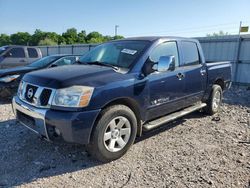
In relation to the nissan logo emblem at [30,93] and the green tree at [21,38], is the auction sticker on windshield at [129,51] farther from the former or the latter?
the green tree at [21,38]

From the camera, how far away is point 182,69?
15.6 ft

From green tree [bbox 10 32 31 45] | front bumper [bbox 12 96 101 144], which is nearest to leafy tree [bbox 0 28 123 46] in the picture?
green tree [bbox 10 32 31 45]

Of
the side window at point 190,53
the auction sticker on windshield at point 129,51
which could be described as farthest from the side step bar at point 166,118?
the auction sticker on windshield at point 129,51

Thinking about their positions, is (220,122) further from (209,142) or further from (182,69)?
(182,69)

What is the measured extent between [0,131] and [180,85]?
3.56 metres

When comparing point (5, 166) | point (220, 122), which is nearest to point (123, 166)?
point (5, 166)

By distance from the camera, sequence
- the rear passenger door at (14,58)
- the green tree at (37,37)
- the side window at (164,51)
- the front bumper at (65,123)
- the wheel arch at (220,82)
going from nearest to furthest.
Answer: the front bumper at (65,123) → the side window at (164,51) → the wheel arch at (220,82) → the rear passenger door at (14,58) → the green tree at (37,37)

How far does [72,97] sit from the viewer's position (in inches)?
127

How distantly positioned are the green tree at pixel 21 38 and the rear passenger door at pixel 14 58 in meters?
64.5

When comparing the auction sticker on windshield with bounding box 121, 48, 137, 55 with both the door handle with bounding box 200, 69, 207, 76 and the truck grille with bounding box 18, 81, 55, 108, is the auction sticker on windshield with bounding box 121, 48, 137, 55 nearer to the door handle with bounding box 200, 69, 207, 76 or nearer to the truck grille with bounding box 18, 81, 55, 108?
the truck grille with bounding box 18, 81, 55, 108

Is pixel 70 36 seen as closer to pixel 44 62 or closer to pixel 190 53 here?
pixel 44 62

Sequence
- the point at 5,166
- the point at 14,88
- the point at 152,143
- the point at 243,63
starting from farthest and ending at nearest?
the point at 243,63 < the point at 14,88 < the point at 152,143 < the point at 5,166

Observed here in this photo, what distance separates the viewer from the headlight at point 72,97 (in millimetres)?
3219

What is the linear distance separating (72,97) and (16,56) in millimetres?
9204
